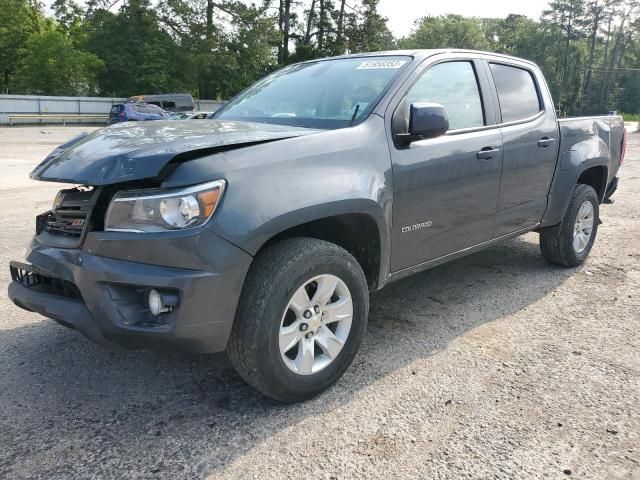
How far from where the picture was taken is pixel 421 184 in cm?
330

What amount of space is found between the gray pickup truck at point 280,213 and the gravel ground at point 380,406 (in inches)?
11.7

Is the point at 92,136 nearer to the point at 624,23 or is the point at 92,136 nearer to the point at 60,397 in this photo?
the point at 60,397

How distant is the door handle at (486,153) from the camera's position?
3.72m

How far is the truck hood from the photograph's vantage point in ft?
7.75

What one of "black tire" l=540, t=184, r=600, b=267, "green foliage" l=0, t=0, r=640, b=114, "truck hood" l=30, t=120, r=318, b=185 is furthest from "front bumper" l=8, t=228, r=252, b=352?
"green foliage" l=0, t=0, r=640, b=114

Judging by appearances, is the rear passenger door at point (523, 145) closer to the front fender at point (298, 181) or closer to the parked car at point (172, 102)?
the front fender at point (298, 181)

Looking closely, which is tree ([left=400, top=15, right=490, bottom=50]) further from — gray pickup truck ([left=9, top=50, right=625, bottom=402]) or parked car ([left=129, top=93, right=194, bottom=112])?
gray pickup truck ([left=9, top=50, right=625, bottom=402])

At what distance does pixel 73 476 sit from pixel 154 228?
3.43ft

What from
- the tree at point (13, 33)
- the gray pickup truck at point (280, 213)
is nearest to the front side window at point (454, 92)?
the gray pickup truck at point (280, 213)

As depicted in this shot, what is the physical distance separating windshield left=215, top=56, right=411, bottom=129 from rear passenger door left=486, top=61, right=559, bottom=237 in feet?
3.61

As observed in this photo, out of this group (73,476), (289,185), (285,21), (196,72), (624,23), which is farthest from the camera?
(624,23)

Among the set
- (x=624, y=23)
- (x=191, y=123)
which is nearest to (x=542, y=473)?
(x=191, y=123)

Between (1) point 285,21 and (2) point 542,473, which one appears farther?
(1) point 285,21

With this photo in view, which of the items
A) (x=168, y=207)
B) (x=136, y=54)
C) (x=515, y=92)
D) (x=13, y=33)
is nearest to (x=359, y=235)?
(x=168, y=207)
